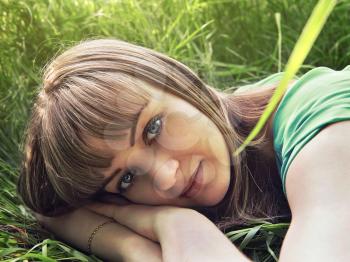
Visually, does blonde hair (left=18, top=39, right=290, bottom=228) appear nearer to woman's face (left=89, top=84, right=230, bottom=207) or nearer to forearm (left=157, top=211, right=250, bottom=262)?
woman's face (left=89, top=84, right=230, bottom=207)

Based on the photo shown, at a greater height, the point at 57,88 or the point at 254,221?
the point at 57,88

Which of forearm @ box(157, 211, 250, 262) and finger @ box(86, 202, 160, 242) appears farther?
finger @ box(86, 202, 160, 242)

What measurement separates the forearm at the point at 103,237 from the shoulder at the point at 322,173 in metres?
0.29

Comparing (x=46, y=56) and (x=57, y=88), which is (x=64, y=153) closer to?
(x=57, y=88)

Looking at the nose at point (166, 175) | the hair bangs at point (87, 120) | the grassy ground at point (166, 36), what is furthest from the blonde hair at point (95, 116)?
the grassy ground at point (166, 36)

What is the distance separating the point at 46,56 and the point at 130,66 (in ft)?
2.02

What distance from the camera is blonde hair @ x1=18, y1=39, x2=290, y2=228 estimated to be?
1.17 metres

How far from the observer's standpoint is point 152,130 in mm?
1181

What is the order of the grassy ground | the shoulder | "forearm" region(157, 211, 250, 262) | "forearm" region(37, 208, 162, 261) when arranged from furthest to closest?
the grassy ground → "forearm" region(37, 208, 162, 261) → "forearm" region(157, 211, 250, 262) → the shoulder

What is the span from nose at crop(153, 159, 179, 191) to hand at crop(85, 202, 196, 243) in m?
0.06

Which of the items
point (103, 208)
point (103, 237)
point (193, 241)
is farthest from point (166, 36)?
point (193, 241)

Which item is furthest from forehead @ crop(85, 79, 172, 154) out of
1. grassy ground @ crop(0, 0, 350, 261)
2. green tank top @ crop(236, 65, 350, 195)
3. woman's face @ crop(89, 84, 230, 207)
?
grassy ground @ crop(0, 0, 350, 261)

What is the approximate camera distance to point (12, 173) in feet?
5.24

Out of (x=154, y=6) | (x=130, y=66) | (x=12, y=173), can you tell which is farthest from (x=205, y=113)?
(x=154, y=6)
